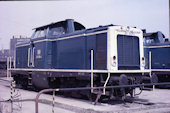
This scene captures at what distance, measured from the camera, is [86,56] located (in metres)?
8.51

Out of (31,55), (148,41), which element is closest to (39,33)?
(31,55)

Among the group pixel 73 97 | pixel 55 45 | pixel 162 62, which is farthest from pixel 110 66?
pixel 162 62

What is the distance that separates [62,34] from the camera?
977 centimetres

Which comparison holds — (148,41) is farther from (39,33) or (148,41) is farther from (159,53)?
(39,33)

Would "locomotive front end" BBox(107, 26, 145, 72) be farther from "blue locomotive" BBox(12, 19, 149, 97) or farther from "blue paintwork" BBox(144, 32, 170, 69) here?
"blue paintwork" BBox(144, 32, 170, 69)

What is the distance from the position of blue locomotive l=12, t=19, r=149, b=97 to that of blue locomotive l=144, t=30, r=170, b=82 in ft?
17.7

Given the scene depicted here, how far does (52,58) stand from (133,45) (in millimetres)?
3893

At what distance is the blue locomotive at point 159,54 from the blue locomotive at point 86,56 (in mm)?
5382

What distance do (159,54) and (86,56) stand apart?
23.0 ft

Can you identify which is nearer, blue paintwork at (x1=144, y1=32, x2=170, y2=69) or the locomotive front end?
the locomotive front end

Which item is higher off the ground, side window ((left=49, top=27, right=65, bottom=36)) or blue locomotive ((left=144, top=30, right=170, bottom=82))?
side window ((left=49, top=27, right=65, bottom=36))

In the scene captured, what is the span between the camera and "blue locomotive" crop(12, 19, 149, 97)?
7645mm

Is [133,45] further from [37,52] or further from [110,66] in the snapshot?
[37,52]

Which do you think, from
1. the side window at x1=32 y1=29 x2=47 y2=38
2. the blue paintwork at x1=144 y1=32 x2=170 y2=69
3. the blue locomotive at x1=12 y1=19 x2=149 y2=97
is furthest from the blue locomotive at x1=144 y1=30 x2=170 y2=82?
the side window at x1=32 y1=29 x2=47 y2=38
